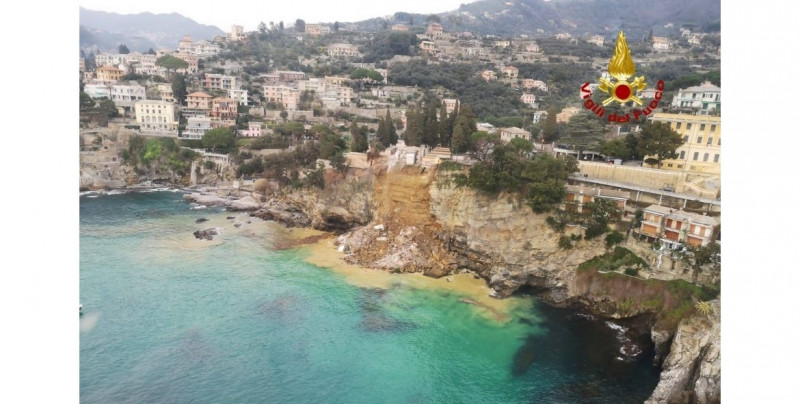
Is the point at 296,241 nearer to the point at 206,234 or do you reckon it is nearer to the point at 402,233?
the point at 206,234

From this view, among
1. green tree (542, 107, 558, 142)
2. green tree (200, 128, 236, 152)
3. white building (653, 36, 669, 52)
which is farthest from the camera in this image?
white building (653, 36, 669, 52)

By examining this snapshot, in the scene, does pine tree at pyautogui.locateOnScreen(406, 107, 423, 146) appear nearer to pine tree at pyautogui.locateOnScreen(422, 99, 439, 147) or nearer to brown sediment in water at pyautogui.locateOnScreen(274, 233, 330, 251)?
pine tree at pyautogui.locateOnScreen(422, 99, 439, 147)

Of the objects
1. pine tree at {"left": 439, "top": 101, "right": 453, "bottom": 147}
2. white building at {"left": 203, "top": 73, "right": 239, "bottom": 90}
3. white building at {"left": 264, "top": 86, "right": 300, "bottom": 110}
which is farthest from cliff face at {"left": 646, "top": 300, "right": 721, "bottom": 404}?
white building at {"left": 203, "top": 73, "right": 239, "bottom": 90}

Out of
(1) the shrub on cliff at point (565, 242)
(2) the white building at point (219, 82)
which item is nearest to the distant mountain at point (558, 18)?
(1) the shrub on cliff at point (565, 242)

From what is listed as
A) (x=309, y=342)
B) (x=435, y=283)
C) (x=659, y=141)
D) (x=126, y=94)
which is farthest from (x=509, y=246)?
(x=126, y=94)

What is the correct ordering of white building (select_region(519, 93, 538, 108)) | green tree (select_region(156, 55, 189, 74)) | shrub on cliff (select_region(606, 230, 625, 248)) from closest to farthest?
shrub on cliff (select_region(606, 230, 625, 248)) < white building (select_region(519, 93, 538, 108)) < green tree (select_region(156, 55, 189, 74))

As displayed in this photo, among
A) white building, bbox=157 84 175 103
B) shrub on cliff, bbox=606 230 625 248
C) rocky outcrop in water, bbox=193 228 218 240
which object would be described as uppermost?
white building, bbox=157 84 175 103

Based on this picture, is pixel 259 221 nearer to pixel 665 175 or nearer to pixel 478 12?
pixel 665 175
